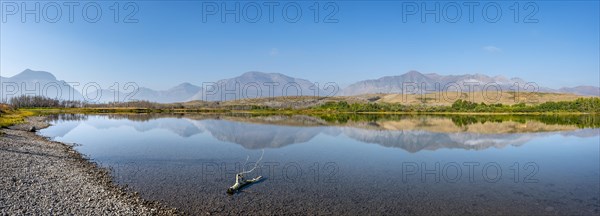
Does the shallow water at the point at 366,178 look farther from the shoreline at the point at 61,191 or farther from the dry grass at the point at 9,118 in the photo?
the dry grass at the point at 9,118

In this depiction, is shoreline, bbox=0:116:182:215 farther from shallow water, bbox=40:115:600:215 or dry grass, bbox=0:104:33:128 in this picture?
dry grass, bbox=0:104:33:128

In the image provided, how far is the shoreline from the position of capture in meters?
13.4

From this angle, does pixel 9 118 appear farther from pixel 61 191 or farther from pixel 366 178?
pixel 366 178

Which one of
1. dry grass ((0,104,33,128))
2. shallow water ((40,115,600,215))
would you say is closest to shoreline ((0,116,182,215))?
shallow water ((40,115,600,215))

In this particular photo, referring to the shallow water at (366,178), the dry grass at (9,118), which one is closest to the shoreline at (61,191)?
the shallow water at (366,178)

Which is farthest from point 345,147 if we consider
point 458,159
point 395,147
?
point 458,159

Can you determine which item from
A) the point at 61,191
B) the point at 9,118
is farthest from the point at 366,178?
the point at 9,118

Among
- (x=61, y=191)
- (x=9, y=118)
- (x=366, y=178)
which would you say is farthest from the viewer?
(x=9, y=118)

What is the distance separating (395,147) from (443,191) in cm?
1879

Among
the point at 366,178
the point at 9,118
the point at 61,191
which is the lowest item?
A: the point at 366,178

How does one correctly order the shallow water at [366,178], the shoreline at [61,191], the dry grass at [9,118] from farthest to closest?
the dry grass at [9,118] → the shallow water at [366,178] → the shoreline at [61,191]

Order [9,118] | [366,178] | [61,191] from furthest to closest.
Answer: [9,118], [366,178], [61,191]

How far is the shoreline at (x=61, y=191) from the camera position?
1344 cm

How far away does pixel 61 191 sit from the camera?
52.4 ft
